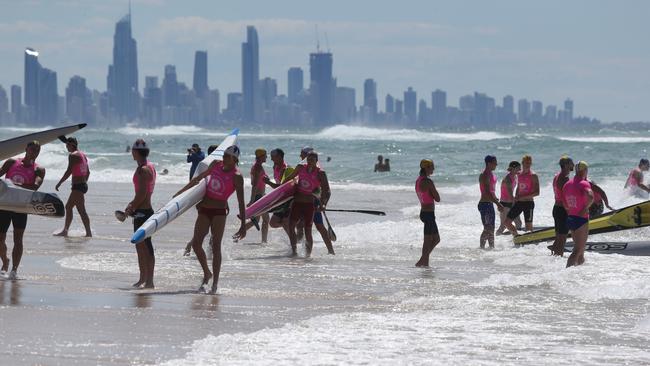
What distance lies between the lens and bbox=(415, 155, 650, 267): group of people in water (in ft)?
40.5

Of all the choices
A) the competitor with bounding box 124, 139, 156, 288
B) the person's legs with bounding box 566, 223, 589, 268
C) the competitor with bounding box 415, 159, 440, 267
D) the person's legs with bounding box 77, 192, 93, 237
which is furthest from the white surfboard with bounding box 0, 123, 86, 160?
the person's legs with bounding box 566, 223, 589, 268

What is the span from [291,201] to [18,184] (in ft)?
14.1

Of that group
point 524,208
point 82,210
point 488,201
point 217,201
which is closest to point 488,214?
point 488,201

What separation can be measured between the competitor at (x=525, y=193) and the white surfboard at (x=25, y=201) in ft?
25.1

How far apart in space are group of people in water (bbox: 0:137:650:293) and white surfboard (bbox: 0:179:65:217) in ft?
0.83

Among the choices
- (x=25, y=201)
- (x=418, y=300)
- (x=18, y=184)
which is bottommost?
(x=418, y=300)

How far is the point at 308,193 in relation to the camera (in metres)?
14.6

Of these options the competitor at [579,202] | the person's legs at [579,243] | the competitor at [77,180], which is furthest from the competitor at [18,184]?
the person's legs at [579,243]

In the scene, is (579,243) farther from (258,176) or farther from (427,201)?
(258,176)

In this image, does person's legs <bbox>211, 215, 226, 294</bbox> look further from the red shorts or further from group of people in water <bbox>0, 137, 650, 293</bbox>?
the red shorts

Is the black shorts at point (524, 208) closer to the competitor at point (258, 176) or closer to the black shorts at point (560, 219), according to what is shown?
the black shorts at point (560, 219)

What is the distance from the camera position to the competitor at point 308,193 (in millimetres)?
14500

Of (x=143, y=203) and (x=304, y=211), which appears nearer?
(x=143, y=203)

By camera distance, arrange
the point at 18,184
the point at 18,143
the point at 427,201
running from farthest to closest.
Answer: the point at 427,201, the point at 18,143, the point at 18,184
